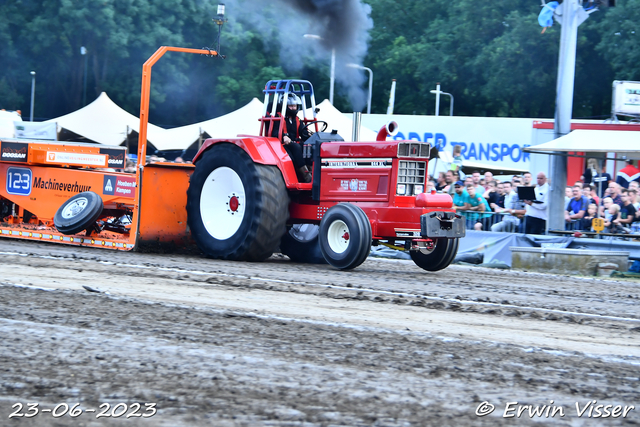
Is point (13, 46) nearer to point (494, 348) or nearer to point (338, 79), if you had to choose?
point (338, 79)

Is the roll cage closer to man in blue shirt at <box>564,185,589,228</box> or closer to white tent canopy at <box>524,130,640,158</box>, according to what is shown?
white tent canopy at <box>524,130,640,158</box>

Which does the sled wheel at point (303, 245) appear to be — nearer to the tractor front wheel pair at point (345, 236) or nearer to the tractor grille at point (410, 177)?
the tractor front wheel pair at point (345, 236)

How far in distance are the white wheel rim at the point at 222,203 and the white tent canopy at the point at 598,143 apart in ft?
18.5

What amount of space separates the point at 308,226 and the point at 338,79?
8.30ft

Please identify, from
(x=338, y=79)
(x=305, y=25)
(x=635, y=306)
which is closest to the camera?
(x=635, y=306)

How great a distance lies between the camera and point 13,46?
133ft

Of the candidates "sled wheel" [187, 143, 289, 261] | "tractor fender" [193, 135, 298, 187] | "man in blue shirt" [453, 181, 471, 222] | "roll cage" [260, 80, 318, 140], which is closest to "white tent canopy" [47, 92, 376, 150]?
"man in blue shirt" [453, 181, 471, 222]

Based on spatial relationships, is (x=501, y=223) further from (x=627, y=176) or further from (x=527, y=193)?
(x=627, y=176)

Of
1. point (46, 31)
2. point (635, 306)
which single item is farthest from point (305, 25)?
point (46, 31)

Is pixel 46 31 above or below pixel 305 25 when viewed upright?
above

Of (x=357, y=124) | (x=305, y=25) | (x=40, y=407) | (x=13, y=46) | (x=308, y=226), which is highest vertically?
(x=13, y=46)

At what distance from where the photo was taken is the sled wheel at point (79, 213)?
36.9 feet

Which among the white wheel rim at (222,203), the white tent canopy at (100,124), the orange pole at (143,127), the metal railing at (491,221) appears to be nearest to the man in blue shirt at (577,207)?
the metal railing at (491,221)

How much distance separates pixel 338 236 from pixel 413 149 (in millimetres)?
1383
